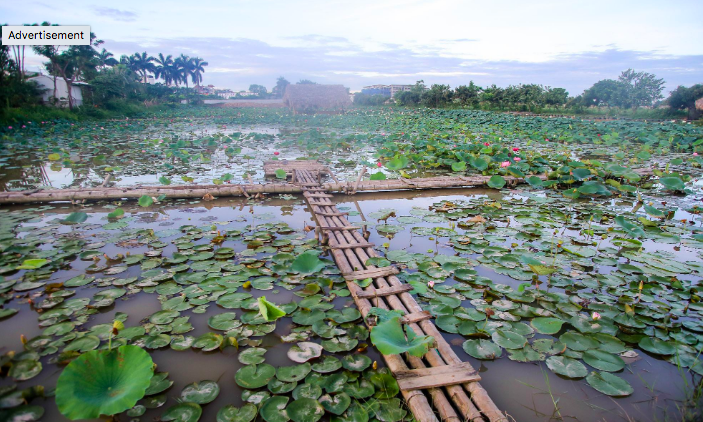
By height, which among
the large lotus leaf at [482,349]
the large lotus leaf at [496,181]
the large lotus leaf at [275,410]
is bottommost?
the large lotus leaf at [275,410]

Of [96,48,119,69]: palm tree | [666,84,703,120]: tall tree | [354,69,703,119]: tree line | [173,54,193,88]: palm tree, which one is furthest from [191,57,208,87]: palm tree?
[666,84,703,120]: tall tree

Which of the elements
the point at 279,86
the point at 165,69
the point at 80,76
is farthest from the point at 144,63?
the point at 279,86

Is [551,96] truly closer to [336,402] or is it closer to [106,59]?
[336,402]

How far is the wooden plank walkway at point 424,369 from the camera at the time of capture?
61.2 inches

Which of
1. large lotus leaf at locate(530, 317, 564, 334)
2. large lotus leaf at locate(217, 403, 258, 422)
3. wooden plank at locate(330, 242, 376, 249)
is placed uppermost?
wooden plank at locate(330, 242, 376, 249)

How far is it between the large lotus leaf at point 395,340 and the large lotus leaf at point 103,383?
102 centimetres

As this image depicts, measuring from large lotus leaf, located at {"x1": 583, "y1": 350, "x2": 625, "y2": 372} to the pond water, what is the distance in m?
0.06

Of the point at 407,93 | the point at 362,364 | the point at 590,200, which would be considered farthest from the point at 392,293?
the point at 407,93

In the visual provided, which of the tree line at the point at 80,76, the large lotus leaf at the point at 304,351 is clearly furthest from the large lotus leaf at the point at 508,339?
the tree line at the point at 80,76

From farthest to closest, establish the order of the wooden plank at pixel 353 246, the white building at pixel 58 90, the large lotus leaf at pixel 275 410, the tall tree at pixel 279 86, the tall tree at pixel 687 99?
→ 1. the tall tree at pixel 279 86
2. the tall tree at pixel 687 99
3. the white building at pixel 58 90
4. the wooden plank at pixel 353 246
5. the large lotus leaf at pixel 275 410

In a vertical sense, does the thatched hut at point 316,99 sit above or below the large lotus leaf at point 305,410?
above

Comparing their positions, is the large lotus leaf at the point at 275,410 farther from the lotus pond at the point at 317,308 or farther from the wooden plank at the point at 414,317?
the wooden plank at the point at 414,317

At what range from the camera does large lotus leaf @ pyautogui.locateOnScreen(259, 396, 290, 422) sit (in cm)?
154

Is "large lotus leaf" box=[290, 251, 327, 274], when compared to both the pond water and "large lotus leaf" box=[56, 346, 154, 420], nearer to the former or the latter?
the pond water
